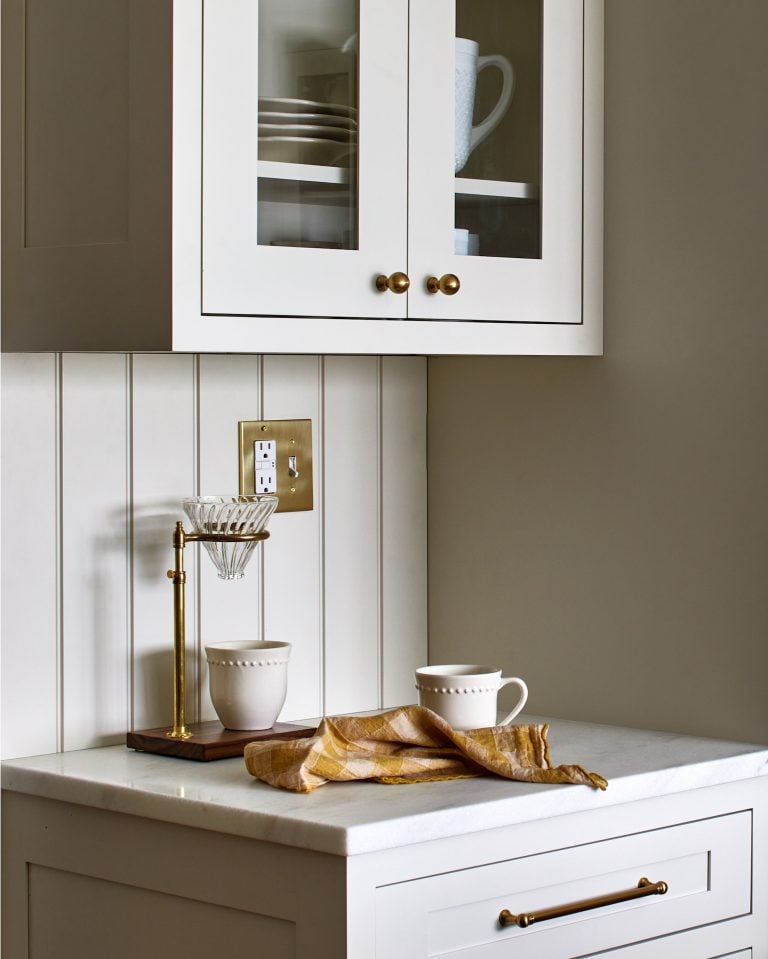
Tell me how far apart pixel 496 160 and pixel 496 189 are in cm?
4

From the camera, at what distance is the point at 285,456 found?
6.99 ft

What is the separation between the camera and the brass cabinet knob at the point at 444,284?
1.84m

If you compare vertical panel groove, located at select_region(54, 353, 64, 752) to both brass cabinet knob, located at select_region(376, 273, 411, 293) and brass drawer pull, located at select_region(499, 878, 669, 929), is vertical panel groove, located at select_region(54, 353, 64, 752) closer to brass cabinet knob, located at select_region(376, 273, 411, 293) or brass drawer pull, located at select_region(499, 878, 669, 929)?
brass cabinet knob, located at select_region(376, 273, 411, 293)

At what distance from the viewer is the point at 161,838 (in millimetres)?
1666

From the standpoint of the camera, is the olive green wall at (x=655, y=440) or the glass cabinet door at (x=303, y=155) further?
the olive green wall at (x=655, y=440)

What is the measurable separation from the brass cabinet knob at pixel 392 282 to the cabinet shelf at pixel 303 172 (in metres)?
0.12

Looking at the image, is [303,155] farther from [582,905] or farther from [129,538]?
[582,905]

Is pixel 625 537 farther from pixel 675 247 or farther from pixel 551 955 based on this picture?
pixel 551 955

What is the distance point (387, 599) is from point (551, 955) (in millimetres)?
709

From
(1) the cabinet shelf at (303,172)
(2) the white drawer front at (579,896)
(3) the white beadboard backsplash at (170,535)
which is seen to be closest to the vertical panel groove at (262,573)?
(3) the white beadboard backsplash at (170,535)

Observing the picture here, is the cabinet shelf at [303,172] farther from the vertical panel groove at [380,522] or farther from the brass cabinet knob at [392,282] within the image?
the vertical panel groove at [380,522]

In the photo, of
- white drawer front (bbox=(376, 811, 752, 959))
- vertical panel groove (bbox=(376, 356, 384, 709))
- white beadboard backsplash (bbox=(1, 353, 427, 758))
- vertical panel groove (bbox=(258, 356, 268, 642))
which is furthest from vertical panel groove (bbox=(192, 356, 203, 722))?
white drawer front (bbox=(376, 811, 752, 959))

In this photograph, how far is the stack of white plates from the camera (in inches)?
66.1

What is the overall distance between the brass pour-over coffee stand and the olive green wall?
40cm
